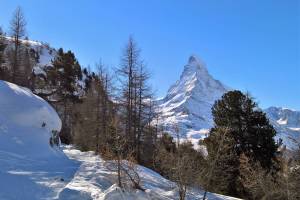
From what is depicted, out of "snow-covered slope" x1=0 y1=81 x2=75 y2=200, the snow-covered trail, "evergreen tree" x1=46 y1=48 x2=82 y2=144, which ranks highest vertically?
"evergreen tree" x1=46 y1=48 x2=82 y2=144

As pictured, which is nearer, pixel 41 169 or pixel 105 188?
pixel 105 188

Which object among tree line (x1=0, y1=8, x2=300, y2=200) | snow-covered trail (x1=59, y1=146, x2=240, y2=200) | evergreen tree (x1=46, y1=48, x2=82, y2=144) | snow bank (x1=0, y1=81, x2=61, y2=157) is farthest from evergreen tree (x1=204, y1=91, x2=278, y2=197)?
evergreen tree (x1=46, y1=48, x2=82, y2=144)

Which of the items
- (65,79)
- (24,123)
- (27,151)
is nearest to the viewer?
(27,151)

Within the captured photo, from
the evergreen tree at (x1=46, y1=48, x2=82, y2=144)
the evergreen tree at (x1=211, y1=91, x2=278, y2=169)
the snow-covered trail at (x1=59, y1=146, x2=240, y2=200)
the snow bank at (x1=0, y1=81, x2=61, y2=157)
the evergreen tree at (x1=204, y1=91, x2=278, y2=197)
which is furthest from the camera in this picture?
the evergreen tree at (x1=46, y1=48, x2=82, y2=144)

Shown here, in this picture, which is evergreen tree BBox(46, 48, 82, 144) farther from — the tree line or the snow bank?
the snow bank

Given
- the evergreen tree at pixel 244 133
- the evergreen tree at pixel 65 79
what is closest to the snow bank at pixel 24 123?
the evergreen tree at pixel 244 133


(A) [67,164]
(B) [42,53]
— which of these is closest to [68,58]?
(A) [67,164]

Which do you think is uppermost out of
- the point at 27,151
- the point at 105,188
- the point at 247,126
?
the point at 247,126

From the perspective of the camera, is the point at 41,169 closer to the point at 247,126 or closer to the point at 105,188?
the point at 105,188

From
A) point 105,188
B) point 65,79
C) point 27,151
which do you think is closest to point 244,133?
point 105,188

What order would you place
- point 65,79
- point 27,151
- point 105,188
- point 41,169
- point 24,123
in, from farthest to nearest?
point 65,79, point 24,123, point 27,151, point 41,169, point 105,188

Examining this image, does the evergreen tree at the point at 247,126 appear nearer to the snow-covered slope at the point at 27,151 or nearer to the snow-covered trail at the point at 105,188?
the snow-covered trail at the point at 105,188

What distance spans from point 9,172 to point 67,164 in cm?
434

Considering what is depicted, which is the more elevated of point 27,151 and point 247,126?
point 247,126
